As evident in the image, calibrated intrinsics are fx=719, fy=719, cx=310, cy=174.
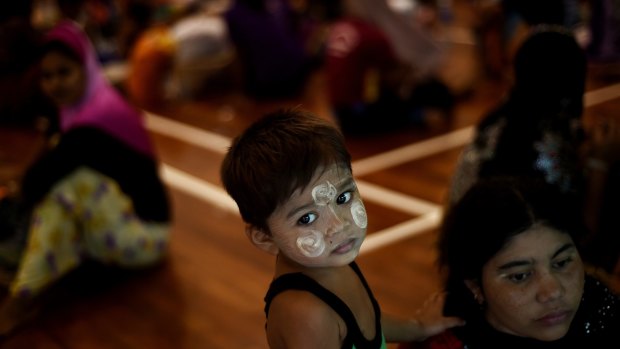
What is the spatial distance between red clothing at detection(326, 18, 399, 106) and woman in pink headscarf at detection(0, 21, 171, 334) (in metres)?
1.68

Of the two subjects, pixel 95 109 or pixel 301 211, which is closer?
pixel 301 211

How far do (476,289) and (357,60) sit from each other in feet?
9.86

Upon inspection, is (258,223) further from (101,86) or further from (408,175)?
Result: (408,175)

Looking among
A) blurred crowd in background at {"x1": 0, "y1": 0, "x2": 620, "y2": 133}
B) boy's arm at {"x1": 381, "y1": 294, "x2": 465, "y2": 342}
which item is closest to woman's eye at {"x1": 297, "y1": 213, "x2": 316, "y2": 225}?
boy's arm at {"x1": 381, "y1": 294, "x2": 465, "y2": 342}

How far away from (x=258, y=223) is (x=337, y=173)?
0.54ft

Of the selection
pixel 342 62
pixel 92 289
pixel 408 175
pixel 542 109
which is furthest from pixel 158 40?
pixel 542 109

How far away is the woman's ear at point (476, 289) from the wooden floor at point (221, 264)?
1.06 m

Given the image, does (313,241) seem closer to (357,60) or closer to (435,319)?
(435,319)

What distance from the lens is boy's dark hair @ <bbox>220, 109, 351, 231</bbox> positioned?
121cm

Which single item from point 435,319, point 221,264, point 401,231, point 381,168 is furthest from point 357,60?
point 435,319

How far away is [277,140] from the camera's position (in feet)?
3.99

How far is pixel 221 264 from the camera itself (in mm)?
3092

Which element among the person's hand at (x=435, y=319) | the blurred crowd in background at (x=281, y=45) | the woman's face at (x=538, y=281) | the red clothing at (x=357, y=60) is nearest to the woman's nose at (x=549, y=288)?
the woman's face at (x=538, y=281)

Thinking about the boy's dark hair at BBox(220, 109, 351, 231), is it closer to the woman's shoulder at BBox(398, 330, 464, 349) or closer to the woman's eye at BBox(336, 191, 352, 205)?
the woman's eye at BBox(336, 191, 352, 205)
